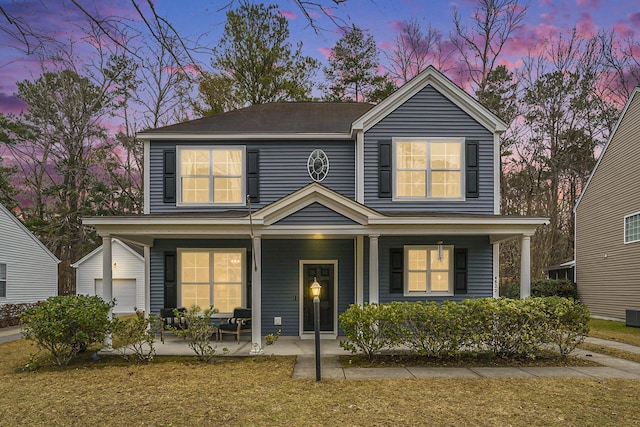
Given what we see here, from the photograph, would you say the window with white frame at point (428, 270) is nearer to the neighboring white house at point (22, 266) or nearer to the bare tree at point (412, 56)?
the bare tree at point (412, 56)

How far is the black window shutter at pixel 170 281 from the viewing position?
12.0m

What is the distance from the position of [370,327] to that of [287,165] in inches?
209

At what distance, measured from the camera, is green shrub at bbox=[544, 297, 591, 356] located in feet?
→ 29.6

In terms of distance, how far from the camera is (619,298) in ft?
56.0

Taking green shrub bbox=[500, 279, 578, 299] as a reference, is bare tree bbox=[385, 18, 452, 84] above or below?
above

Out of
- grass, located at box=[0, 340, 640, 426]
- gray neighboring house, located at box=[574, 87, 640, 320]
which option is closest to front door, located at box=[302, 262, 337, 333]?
grass, located at box=[0, 340, 640, 426]

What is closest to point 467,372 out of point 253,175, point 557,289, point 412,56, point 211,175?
point 253,175

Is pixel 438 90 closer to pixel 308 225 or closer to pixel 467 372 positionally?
pixel 308 225

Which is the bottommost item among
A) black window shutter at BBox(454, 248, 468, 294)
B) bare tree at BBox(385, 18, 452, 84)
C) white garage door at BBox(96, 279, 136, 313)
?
white garage door at BBox(96, 279, 136, 313)

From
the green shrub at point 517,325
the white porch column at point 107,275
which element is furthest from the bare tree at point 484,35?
the white porch column at point 107,275

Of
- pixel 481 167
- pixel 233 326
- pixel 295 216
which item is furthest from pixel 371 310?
pixel 481 167

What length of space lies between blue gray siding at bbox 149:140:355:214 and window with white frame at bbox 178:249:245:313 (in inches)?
68.0

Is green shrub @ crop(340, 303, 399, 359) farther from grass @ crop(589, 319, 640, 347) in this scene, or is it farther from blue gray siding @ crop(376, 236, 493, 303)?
grass @ crop(589, 319, 640, 347)

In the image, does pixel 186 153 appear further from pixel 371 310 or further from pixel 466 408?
pixel 466 408
